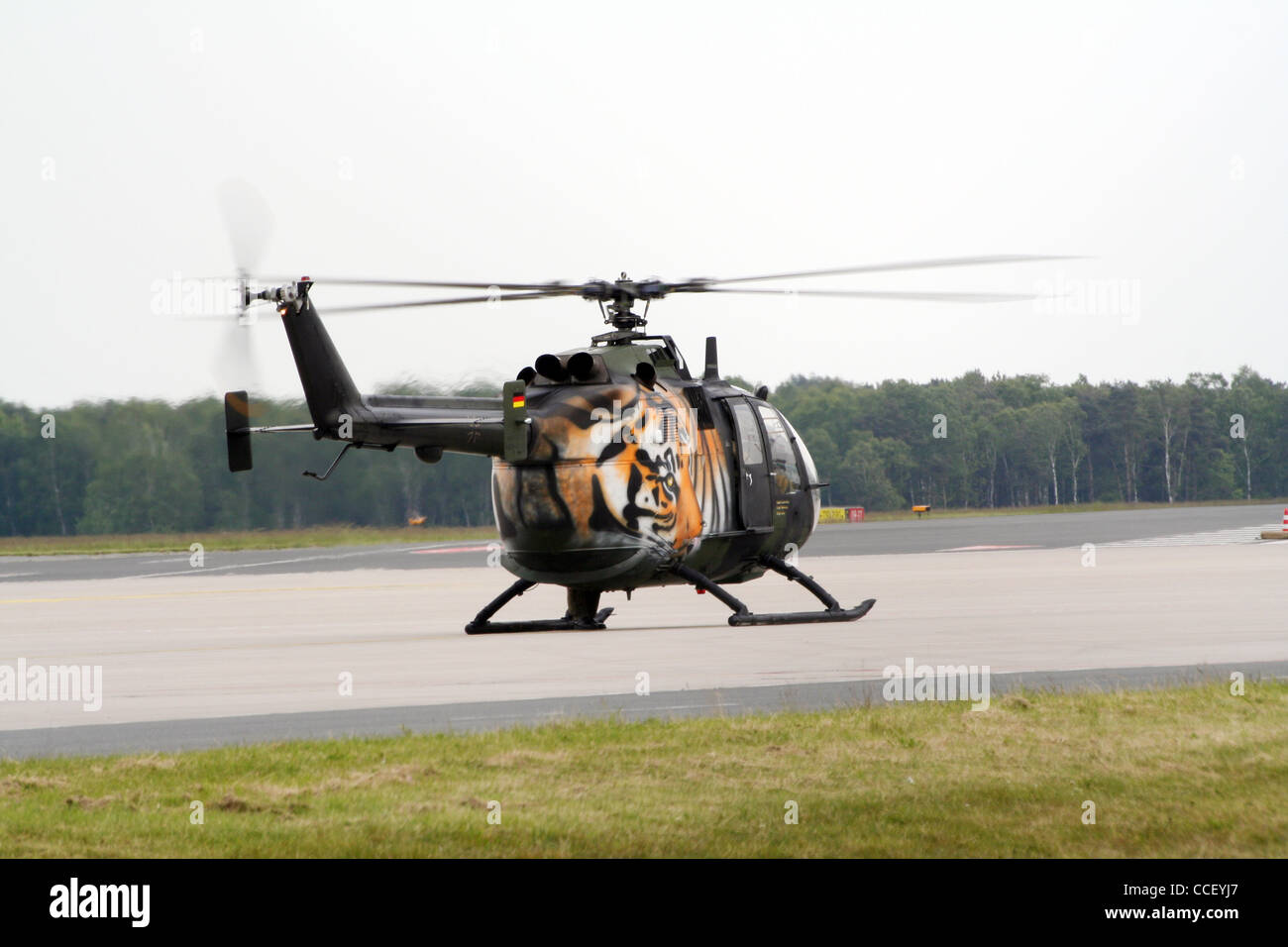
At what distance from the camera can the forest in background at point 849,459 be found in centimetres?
5138

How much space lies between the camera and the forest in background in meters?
51.4

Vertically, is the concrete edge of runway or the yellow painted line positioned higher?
the yellow painted line

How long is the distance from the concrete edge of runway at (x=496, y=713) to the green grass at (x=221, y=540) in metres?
46.2

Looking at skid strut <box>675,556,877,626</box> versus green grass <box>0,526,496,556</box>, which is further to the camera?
green grass <box>0,526,496,556</box>

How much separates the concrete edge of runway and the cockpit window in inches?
261

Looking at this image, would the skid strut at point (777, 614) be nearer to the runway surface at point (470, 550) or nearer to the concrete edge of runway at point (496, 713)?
the concrete edge of runway at point (496, 713)

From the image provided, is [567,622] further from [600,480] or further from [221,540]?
[221,540]

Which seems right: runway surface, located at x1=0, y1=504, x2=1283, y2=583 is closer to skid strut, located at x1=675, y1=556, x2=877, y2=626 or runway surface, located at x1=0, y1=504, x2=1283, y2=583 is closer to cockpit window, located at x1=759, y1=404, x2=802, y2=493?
cockpit window, located at x1=759, y1=404, x2=802, y2=493

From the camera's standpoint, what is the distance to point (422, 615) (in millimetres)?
26641

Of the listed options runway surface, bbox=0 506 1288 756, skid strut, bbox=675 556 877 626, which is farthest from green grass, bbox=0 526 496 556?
skid strut, bbox=675 556 877 626
